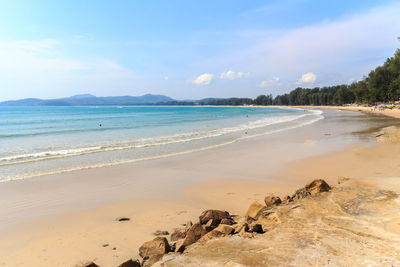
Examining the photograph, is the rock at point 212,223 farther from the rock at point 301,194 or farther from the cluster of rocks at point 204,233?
the rock at point 301,194

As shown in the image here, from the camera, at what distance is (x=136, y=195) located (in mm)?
8984

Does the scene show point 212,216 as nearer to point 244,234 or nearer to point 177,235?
point 177,235

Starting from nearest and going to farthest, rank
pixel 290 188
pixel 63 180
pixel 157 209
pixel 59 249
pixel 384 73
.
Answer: pixel 59 249
pixel 157 209
pixel 290 188
pixel 63 180
pixel 384 73

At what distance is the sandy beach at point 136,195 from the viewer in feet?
18.4

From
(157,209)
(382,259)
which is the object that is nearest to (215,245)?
(382,259)

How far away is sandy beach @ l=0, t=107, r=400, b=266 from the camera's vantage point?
5.62 metres

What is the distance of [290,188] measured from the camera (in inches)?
361

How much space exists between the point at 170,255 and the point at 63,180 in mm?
8713

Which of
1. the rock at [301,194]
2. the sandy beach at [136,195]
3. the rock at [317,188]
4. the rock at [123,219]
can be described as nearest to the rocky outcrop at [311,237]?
the rock at [301,194]

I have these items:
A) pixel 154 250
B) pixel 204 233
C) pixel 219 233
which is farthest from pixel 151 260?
pixel 219 233

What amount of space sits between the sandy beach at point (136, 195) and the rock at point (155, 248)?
1.33ft

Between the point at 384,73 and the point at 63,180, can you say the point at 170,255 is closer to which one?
the point at 63,180

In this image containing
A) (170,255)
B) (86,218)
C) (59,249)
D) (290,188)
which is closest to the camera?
(170,255)

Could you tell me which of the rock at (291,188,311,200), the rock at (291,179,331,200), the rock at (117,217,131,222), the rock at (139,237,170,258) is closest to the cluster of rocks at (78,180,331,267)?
the rock at (139,237,170,258)
